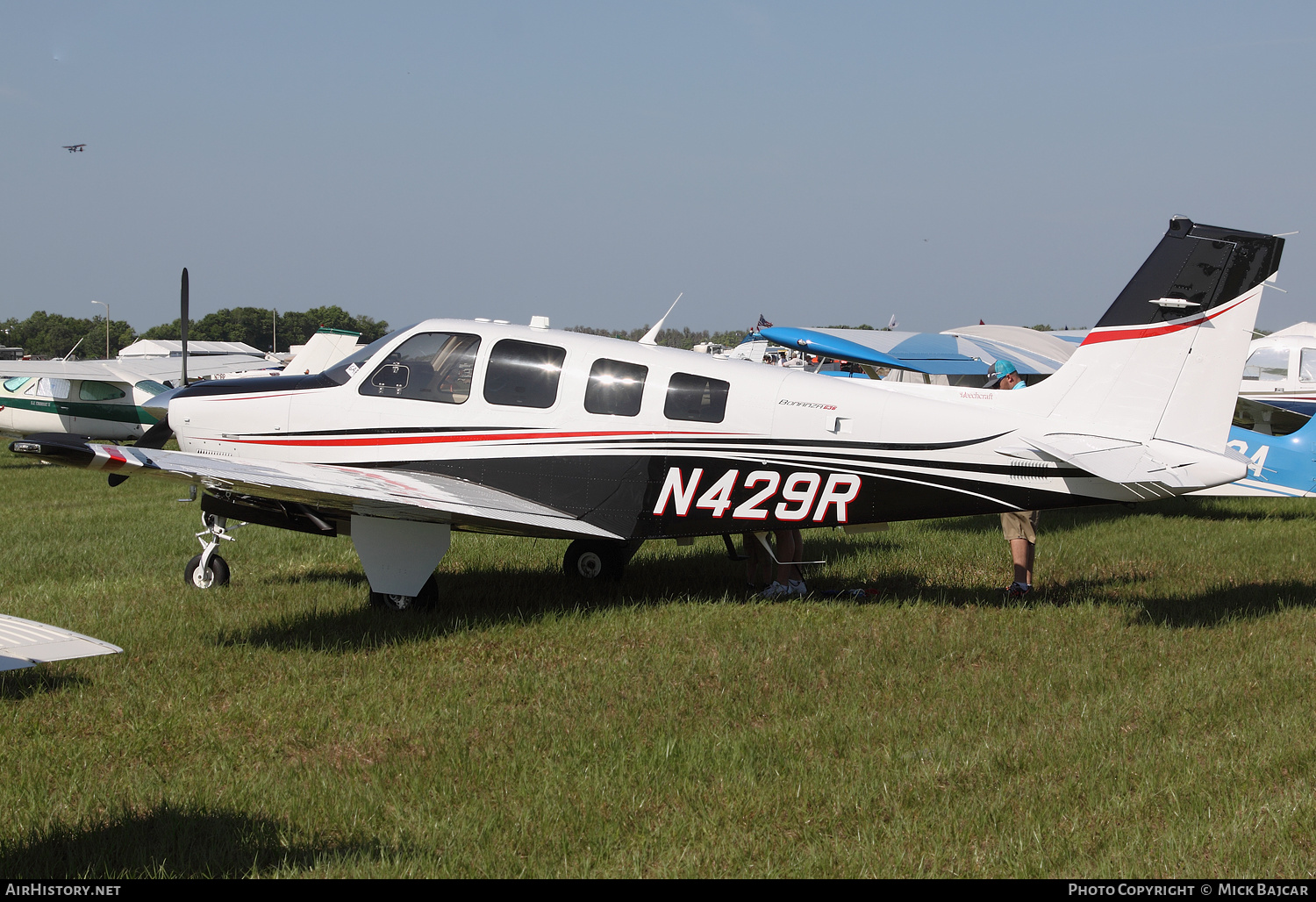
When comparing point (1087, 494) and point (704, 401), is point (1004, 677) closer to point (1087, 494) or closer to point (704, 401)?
point (1087, 494)

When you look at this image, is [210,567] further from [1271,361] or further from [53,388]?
[1271,361]

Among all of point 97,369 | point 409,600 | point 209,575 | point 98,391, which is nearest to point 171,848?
point 409,600

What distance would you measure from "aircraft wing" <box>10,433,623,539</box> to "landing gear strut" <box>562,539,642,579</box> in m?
1.45

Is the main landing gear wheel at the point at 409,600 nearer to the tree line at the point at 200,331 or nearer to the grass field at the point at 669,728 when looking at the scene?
the grass field at the point at 669,728

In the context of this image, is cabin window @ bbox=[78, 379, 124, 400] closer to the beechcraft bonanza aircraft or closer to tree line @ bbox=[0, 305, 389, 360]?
the beechcraft bonanza aircraft

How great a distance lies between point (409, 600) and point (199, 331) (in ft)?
463

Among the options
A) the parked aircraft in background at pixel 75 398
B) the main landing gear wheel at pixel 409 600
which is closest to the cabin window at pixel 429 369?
the main landing gear wheel at pixel 409 600

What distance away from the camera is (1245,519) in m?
12.5

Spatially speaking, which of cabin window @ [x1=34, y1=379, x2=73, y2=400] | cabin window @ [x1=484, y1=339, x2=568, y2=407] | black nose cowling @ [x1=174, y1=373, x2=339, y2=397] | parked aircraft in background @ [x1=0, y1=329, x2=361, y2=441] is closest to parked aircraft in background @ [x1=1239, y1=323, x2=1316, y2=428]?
cabin window @ [x1=484, y1=339, x2=568, y2=407]

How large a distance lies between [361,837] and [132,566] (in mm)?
6930

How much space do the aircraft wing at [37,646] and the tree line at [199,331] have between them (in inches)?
5021

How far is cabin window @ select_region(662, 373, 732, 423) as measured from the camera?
720cm

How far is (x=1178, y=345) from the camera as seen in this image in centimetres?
670

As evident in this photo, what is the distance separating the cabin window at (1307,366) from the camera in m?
17.3
